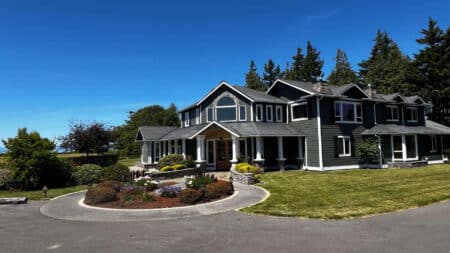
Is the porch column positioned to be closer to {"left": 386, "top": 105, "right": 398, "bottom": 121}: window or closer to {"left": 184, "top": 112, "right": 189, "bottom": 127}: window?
{"left": 184, "top": 112, "right": 189, "bottom": 127}: window

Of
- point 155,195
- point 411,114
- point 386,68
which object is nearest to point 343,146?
point 411,114

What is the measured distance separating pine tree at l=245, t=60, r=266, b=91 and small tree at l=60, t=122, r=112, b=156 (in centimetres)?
3726

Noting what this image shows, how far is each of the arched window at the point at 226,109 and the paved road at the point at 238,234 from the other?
1731 cm

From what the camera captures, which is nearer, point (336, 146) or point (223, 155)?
point (336, 146)

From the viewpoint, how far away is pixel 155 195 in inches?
550

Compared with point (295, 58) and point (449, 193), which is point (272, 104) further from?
point (295, 58)

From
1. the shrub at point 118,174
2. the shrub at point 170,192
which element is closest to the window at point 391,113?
the shrub at point 118,174

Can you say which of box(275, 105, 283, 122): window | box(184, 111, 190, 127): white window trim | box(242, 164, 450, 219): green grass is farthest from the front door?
box(242, 164, 450, 219): green grass

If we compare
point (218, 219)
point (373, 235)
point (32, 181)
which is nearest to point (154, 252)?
point (218, 219)

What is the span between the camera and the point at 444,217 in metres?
9.72

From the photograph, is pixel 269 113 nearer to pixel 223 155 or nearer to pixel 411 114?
pixel 223 155

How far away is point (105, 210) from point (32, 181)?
10.4m

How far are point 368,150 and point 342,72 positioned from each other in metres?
37.1

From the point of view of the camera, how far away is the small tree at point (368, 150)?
2672cm
